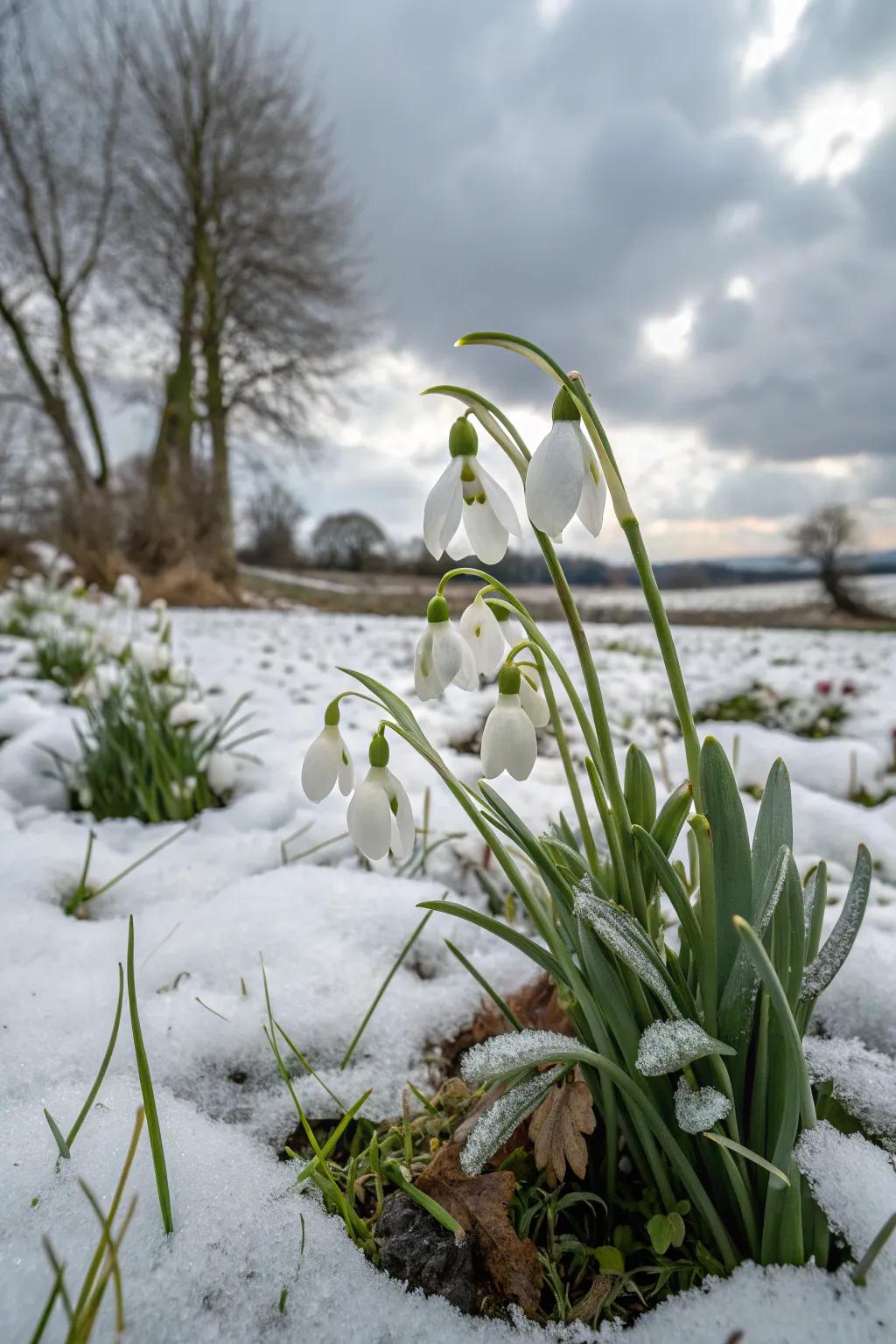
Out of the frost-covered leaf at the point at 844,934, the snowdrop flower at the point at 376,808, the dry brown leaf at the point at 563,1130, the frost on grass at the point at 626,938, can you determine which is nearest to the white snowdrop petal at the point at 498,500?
the snowdrop flower at the point at 376,808

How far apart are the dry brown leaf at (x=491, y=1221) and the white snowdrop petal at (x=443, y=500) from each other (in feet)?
1.96

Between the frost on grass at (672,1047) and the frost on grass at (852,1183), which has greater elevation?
the frost on grass at (672,1047)

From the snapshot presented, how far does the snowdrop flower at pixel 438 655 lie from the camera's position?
0.69 meters

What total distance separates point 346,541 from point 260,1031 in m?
18.3

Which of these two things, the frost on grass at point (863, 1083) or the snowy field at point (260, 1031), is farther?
the frost on grass at point (863, 1083)

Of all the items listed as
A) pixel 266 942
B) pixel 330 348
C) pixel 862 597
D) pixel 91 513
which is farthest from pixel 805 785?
pixel 330 348

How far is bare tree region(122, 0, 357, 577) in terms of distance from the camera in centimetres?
1049

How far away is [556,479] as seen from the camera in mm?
560

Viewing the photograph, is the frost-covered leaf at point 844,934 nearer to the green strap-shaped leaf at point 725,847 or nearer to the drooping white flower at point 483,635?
the green strap-shaped leaf at point 725,847

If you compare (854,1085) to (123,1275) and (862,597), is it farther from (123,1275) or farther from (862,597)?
(862,597)

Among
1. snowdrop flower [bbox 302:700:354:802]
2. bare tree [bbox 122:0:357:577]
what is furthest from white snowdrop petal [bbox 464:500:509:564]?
bare tree [bbox 122:0:357:577]

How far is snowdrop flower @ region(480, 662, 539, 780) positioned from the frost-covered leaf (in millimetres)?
327

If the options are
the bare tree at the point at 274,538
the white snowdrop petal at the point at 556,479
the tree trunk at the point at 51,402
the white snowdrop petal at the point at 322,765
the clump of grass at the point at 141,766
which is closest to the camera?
the white snowdrop petal at the point at 556,479

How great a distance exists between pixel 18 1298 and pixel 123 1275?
0.08 meters
